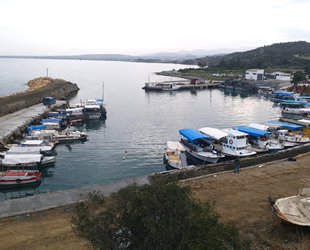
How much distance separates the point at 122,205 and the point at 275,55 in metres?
191

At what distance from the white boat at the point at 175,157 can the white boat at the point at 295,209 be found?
1164cm

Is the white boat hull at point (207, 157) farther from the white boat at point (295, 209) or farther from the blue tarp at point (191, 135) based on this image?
the white boat at point (295, 209)

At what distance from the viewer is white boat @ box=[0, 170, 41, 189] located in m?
20.0

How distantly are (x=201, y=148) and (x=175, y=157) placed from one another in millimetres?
3067

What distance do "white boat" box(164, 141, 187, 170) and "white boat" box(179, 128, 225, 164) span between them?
103 cm

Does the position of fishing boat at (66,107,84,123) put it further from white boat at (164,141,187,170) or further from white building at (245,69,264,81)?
white building at (245,69,264,81)

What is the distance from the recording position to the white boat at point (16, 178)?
65.8ft

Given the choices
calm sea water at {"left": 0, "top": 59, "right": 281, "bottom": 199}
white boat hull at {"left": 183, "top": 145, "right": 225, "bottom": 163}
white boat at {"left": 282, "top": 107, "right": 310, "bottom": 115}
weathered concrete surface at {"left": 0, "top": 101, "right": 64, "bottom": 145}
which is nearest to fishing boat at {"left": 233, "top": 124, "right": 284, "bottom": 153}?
white boat hull at {"left": 183, "top": 145, "right": 225, "bottom": 163}

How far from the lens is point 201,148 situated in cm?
2589

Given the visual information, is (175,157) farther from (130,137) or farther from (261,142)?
(130,137)

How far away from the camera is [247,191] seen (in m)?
16.2

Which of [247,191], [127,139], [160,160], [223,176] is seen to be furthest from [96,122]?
[247,191]

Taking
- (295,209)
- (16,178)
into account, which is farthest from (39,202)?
(295,209)

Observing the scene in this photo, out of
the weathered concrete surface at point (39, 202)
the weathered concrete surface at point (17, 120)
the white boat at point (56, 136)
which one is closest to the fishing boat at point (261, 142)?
the weathered concrete surface at point (39, 202)
